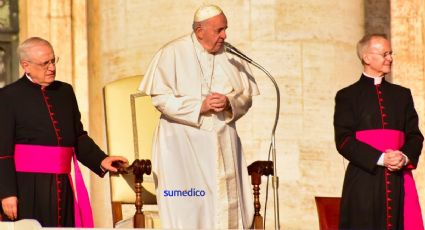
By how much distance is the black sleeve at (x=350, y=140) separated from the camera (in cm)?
1109

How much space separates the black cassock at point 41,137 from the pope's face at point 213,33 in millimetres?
904

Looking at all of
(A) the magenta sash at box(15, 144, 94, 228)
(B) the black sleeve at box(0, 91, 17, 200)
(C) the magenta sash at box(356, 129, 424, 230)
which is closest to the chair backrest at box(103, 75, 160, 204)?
(A) the magenta sash at box(15, 144, 94, 228)

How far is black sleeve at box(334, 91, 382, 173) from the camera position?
36.4 ft

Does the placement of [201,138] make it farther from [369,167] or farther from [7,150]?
[7,150]

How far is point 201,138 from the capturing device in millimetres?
11250

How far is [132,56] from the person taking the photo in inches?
542

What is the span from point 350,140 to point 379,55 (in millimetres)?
538

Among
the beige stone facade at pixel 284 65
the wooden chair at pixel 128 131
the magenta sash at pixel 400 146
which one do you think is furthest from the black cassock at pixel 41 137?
the beige stone facade at pixel 284 65

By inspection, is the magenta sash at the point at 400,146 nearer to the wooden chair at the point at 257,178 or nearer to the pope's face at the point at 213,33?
the wooden chair at the point at 257,178

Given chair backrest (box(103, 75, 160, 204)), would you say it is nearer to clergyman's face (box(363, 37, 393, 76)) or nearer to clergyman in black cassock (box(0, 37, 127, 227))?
clergyman in black cassock (box(0, 37, 127, 227))

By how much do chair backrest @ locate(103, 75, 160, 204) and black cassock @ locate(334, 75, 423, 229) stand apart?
1808 mm

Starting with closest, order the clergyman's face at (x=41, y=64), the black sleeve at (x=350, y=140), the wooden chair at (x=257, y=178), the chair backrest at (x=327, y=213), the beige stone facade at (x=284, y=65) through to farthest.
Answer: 1. the clergyman's face at (x=41, y=64)
2. the black sleeve at (x=350, y=140)
3. the wooden chair at (x=257, y=178)
4. the chair backrest at (x=327, y=213)
5. the beige stone facade at (x=284, y=65)

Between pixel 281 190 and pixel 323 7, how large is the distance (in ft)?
4.53

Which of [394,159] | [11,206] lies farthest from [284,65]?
[11,206]
